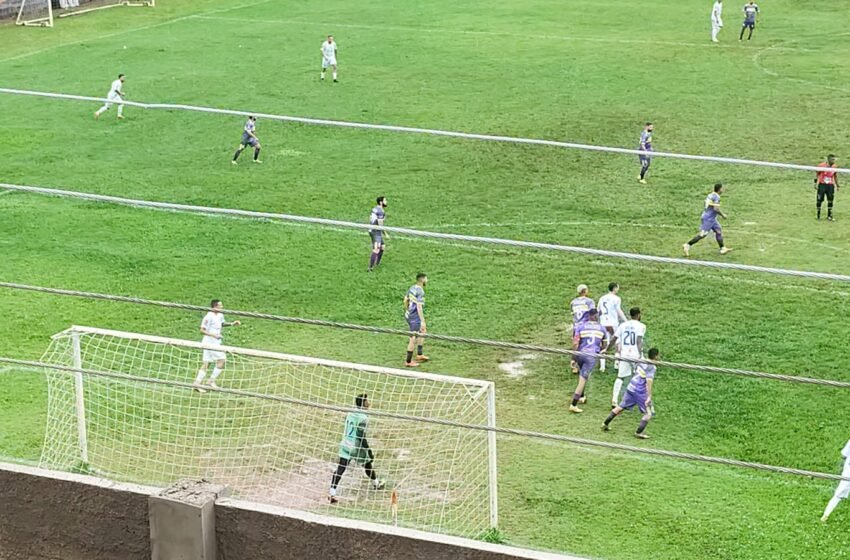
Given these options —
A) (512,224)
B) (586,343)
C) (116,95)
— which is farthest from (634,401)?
(116,95)

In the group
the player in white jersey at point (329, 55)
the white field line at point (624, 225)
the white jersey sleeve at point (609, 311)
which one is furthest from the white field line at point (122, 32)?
the white jersey sleeve at point (609, 311)

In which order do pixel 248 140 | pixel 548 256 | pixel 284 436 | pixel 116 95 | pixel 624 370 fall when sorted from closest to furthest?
1. pixel 284 436
2. pixel 624 370
3. pixel 548 256
4. pixel 248 140
5. pixel 116 95

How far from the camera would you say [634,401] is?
1533 centimetres

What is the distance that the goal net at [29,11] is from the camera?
4392 centimetres

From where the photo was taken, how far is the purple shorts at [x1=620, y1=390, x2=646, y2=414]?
50.1 ft

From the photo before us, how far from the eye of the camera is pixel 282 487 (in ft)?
46.2

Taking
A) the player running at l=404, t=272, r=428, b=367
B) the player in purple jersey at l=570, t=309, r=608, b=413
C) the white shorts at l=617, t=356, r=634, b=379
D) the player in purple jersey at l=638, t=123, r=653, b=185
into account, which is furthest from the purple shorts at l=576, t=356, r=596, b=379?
the player in purple jersey at l=638, t=123, r=653, b=185

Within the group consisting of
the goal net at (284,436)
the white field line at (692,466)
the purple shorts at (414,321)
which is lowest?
the white field line at (692,466)

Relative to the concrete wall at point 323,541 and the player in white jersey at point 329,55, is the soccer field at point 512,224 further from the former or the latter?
the concrete wall at point 323,541

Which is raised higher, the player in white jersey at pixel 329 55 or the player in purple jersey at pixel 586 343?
the player in white jersey at pixel 329 55

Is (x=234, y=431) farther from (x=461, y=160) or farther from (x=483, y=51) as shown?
(x=483, y=51)

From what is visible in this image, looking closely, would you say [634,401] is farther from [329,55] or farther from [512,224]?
[329,55]

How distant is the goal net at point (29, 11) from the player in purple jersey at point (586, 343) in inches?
1275

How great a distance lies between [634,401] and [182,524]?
9.97 metres
